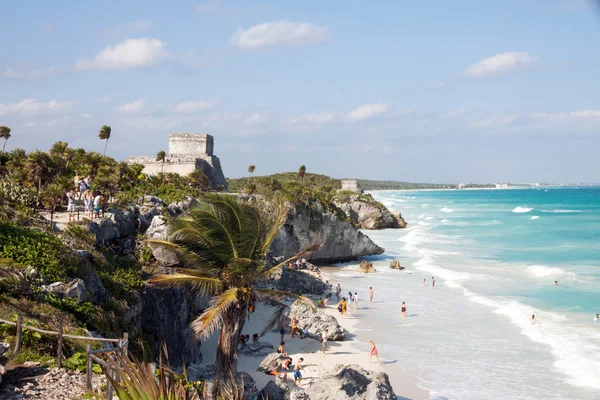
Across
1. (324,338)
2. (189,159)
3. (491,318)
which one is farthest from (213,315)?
(189,159)

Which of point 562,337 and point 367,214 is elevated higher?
point 367,214

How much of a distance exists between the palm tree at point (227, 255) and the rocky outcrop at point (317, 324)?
34.8 ft

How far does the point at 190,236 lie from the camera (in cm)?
964

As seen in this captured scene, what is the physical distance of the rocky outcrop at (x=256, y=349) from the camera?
18094mm

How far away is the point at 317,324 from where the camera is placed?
816 inches

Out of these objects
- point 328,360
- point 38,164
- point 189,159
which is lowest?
point 328,360

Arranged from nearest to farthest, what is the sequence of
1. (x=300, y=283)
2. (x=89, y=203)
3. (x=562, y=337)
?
(x=89, y=203) < (x=562, y=337) < (x=300, y=283)

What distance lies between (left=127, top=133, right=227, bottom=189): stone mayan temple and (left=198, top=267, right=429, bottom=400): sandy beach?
22.7 m

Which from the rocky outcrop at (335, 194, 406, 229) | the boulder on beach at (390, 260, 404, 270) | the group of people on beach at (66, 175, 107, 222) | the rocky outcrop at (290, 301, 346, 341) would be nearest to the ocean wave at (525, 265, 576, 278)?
the boulder on beach at (390, 260, 404, 270)

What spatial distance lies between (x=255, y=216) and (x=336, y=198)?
60360 millimetres

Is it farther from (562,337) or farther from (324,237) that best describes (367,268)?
(562,337)

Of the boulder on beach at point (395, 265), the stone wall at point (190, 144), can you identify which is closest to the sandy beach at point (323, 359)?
the boulder on beach at point (395, 265)

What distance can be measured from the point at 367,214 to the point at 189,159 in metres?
31.8

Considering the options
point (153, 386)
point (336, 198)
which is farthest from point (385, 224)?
point (153, 386)
